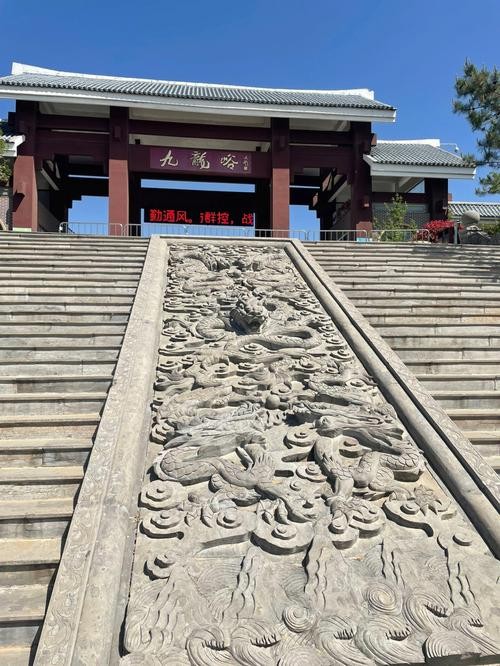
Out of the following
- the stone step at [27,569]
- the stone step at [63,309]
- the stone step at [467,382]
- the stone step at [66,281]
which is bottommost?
the stone step at [27,569]

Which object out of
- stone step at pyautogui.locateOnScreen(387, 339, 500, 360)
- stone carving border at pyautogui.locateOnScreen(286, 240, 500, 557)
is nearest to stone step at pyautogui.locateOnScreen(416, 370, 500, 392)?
stone step at pyautogui.locateOnScreen(387, 339, 500, 360)

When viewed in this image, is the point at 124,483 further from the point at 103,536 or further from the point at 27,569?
the point at 27,569

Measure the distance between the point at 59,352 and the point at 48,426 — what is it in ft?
3.80

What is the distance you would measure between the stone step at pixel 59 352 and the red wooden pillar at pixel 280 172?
10.1 metres

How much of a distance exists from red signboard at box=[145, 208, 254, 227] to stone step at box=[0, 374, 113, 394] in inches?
508

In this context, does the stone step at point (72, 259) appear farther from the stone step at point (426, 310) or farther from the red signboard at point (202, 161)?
the red signboard at point (202, 161)

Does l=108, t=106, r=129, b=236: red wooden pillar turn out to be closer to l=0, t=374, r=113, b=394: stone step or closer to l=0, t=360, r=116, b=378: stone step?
l=0, t=360, r=116, b=378: stone step

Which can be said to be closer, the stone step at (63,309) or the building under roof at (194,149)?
the stone step at (63,309)

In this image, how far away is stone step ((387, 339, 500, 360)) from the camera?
4512 millimetres

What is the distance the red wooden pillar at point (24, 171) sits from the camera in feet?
42.2

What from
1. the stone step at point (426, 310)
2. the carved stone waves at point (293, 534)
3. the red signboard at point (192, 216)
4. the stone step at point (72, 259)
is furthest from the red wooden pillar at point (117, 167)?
the carved stone waves at point (293, 534)

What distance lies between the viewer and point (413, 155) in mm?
15148

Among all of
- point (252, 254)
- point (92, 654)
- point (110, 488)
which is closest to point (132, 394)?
point (110, 488)

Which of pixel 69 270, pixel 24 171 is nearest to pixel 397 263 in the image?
pixel 69 270
